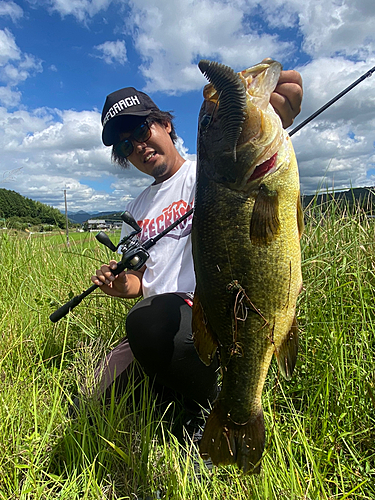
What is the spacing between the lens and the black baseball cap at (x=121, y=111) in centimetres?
265

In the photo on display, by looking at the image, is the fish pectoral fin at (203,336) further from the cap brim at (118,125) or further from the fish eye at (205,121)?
the cap brim at (118,125)

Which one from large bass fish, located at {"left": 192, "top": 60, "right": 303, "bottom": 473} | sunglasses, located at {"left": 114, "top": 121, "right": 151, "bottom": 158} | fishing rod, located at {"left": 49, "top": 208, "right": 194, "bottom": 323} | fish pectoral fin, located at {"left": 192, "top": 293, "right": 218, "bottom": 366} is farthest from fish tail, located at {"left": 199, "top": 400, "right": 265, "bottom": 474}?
sunglasses, located at {"left": 114, "top": 121, "right": 151, "bottom": 158}

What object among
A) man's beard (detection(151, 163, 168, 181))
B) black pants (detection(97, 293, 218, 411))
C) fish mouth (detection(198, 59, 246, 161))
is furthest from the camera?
man's beard (detection(151, 163, 168, 181))

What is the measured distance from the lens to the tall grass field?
1.60 meters

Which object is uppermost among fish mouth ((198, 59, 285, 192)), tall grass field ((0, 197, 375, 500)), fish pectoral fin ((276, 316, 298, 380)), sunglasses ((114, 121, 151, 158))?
sunglasses ((114, 121, 151, 158))

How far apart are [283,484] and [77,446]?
1.15m

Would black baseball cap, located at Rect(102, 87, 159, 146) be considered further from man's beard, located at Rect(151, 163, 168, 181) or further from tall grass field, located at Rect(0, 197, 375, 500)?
tall grass field, located at Rect(0, 197, 375, 500)

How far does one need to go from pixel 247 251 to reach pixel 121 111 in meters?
1.85

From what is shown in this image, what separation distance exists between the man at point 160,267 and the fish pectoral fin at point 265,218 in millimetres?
632

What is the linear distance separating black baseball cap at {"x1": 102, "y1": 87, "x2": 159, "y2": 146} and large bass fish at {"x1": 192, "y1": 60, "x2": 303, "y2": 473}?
1369mm

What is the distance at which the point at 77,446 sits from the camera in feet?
6.16

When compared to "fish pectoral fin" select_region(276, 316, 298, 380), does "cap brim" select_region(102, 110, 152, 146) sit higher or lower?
higher

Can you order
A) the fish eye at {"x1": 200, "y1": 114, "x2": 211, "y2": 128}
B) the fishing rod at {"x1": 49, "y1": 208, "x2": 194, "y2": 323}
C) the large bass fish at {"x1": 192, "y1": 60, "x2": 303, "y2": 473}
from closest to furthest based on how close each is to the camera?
1. the large bass fish at {"x1": 192, "y1": 60, "x2": 303, "y2": 473}
2. the fish eye at {"x1": 200, "y1": 114, "x2": 211, "y2": 128}
3. the fishing rod at {"x1": 49, "y1": 208, "x2": 194, "y2": 323}

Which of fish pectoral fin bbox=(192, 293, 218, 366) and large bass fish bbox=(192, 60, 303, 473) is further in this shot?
fish pectoral fin bbox=(192, 293, 218, 366)
